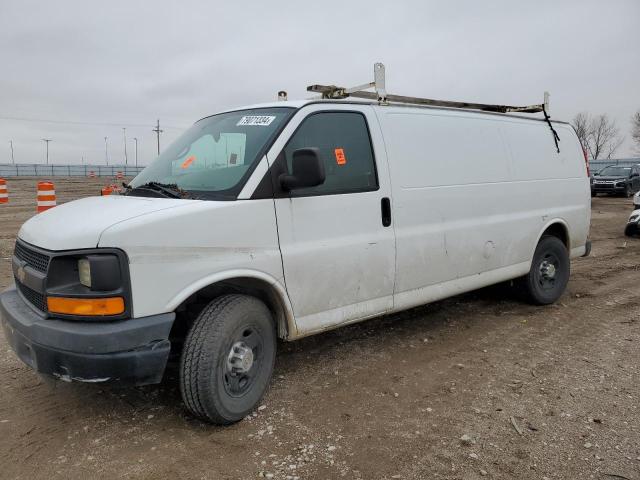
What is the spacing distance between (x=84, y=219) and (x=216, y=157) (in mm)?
1055

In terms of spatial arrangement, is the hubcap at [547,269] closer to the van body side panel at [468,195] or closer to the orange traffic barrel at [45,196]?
the van body side panel at [468,195]

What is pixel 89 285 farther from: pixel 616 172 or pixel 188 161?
pixel 616 172

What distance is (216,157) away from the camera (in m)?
3.71

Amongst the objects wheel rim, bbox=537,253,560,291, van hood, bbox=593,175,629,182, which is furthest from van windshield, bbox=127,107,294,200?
van hood, bbox=593,175,629,182

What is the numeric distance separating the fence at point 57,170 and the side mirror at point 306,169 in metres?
53.1

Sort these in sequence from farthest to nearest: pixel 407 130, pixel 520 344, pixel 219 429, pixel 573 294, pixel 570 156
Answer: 1. pixel 573 294
2. pixel 570 156
3. pixel 520 344
4. pixel 407 130
5. pixel 219 429

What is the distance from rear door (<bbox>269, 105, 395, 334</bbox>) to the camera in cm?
349

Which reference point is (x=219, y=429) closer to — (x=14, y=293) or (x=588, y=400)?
(x=14, y=293)

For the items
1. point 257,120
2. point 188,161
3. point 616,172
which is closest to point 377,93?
point 257,120

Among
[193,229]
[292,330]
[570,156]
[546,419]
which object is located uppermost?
[570,156]

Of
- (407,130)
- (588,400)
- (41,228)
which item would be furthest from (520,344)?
(41,228)

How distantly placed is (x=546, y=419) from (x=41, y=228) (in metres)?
3.40

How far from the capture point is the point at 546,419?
11.0ft

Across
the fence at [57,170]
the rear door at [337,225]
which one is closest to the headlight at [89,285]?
the rear door at [337,225]
